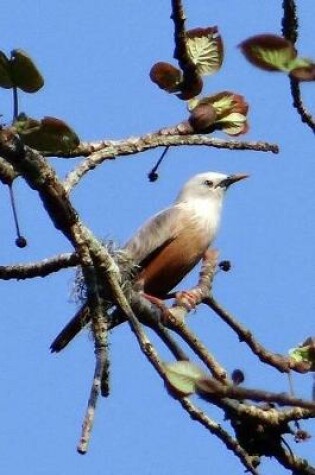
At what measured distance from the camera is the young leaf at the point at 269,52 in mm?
1264

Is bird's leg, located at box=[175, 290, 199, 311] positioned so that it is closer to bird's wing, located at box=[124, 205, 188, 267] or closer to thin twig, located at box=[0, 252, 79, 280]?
thin twig, located at box=[0, 252, 79, 280]

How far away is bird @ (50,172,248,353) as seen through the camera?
6.29 meters

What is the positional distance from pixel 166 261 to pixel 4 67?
4224 millimetres

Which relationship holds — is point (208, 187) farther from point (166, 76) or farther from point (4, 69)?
point (4, 69)

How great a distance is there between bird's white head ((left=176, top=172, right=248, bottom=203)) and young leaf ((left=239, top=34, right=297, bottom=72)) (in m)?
5.88

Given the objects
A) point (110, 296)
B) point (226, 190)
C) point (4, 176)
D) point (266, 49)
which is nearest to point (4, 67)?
point (4, 176)

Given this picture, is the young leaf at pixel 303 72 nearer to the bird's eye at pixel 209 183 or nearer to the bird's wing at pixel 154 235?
the bird's wing at pixel 154 235

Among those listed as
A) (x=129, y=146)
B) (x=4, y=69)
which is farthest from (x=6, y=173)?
(x=129, y=146)

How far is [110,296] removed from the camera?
2852 mm

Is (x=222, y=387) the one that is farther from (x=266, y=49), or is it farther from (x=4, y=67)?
(x=4, y=67)

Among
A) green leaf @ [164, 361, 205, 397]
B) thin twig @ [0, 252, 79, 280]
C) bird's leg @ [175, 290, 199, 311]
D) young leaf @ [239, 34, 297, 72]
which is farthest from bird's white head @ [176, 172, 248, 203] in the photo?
young leaf @ [239, 34, 297, 72]

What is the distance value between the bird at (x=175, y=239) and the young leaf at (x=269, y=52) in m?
4.50

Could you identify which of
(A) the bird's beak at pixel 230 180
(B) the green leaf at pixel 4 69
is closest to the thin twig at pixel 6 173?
(B) the green leaf at pixel 4 69

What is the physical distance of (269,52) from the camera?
128cm
